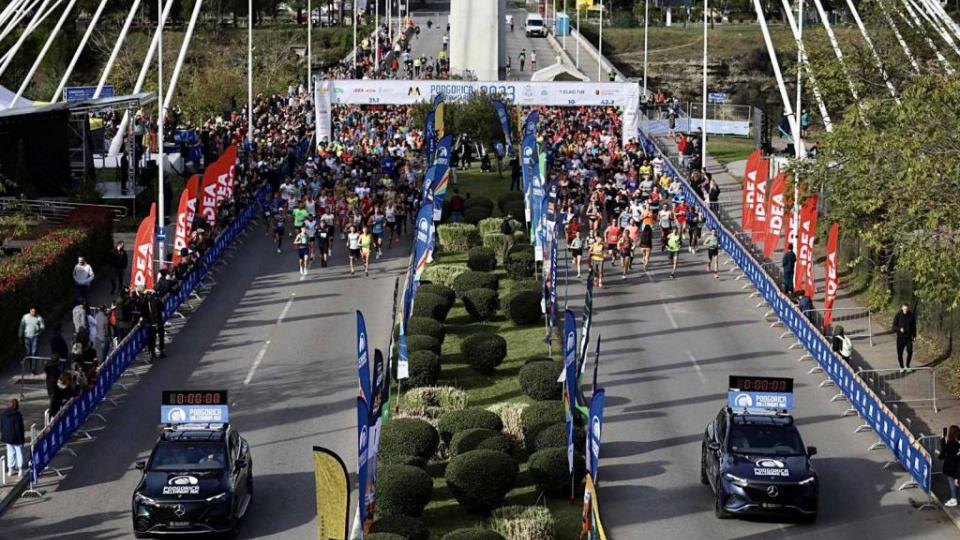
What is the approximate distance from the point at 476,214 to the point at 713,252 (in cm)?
1067

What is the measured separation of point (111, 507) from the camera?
2705 cm

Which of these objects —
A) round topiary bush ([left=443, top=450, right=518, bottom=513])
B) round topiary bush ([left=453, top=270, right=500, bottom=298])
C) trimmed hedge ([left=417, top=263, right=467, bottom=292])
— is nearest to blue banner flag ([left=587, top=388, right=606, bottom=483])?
round topiary bush ([left=443, top=450, right=518, bottom=513])

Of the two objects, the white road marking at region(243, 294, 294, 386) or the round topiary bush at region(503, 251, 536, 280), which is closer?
the white road marking at region(243, 294, 294, 386)

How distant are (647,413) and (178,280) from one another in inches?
560

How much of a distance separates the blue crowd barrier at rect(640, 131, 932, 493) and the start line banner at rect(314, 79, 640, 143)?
17921 mm

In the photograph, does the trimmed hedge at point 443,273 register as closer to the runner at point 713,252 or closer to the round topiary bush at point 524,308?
the round topiary bush at point 524,308

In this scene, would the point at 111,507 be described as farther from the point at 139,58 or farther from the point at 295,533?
the point at 139,58

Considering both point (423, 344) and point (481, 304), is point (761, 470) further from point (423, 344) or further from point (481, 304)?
point (481, 304)

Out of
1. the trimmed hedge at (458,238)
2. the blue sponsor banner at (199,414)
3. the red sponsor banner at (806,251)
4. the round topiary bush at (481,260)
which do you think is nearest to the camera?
the blue sponsor banner at (199,414)

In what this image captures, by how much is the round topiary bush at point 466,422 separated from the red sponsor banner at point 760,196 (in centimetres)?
1985

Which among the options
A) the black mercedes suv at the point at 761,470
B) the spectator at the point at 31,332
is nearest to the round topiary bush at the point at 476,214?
the spectator at the point at 31,332

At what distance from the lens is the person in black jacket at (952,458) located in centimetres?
2658

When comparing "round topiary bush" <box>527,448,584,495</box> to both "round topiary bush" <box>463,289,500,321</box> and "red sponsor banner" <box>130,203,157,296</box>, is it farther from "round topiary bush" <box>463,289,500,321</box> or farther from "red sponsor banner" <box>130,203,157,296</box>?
"red sponsor banner" <box>130,203,157,296</box>

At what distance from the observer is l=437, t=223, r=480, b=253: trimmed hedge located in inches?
1993
